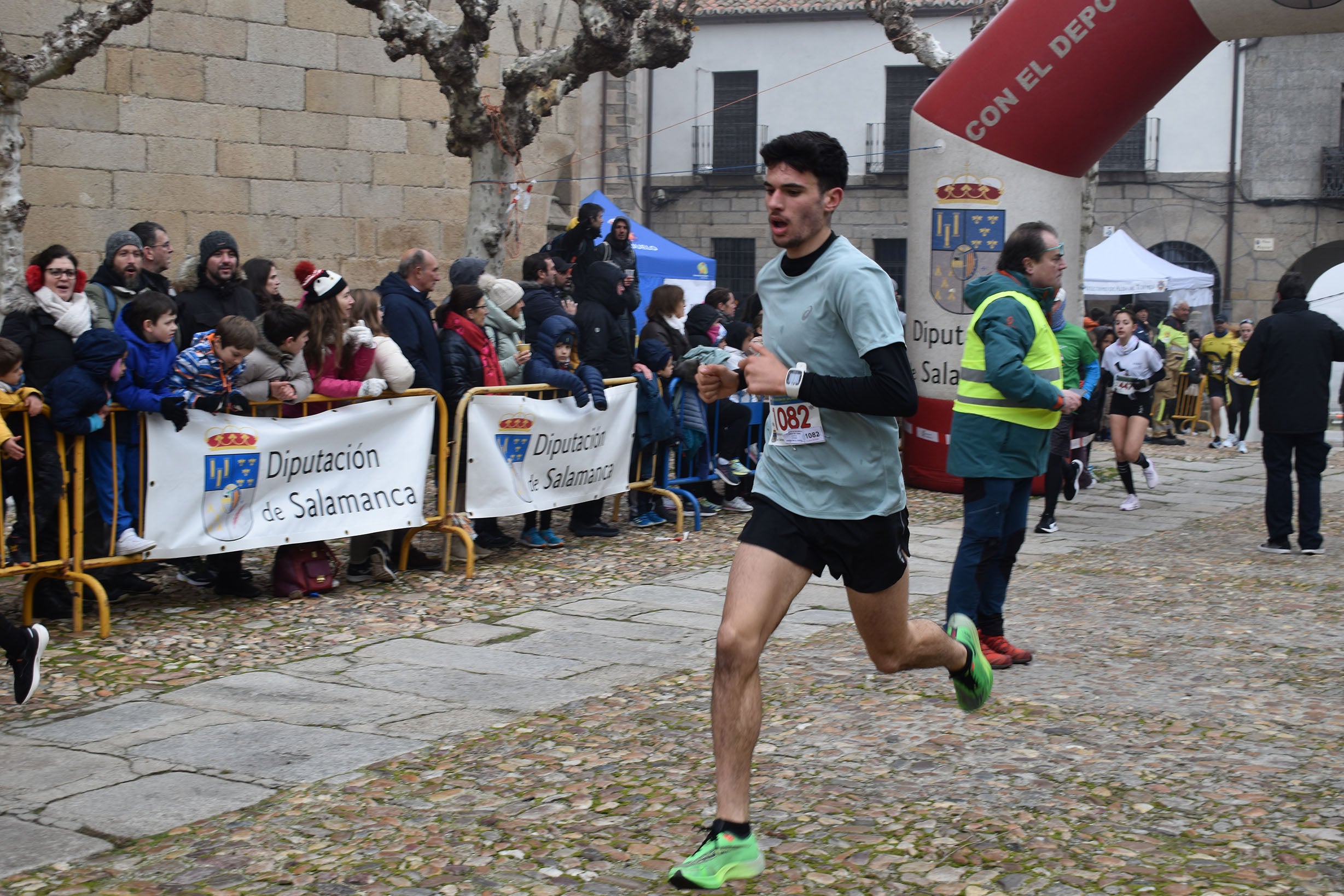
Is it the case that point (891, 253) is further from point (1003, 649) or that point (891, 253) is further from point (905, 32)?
point (1003, 649)

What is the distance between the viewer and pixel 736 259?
118ft

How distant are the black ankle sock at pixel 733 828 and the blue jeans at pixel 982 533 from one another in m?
2.43

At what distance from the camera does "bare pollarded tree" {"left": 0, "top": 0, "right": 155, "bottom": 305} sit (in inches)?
370

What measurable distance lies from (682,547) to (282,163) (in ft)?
24.5

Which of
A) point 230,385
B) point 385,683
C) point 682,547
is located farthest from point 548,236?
point 385,683

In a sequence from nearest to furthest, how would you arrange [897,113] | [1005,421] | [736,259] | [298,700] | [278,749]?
1. [278,749]
2. [298,700]
3. [1005,421]
4. [897,113]
5. [736,259]

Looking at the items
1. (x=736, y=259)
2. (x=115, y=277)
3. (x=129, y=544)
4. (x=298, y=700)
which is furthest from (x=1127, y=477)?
(x=736, y=259)

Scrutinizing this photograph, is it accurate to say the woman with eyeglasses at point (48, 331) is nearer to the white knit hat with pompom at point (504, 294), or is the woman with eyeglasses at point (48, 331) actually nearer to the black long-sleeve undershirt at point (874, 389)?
the white knit hat with pompom at point (504, 294)

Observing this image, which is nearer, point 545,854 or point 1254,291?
point 545,854

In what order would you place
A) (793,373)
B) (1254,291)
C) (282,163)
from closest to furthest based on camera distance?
(793,373) → (282,163) → (1254,291)

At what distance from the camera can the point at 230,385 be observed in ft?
23.6

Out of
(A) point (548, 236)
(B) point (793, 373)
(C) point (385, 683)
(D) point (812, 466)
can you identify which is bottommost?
(C) point (385, 683)

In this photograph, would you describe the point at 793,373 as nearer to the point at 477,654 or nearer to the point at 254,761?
the point at 254,761

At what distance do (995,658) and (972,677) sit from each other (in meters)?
1.55
